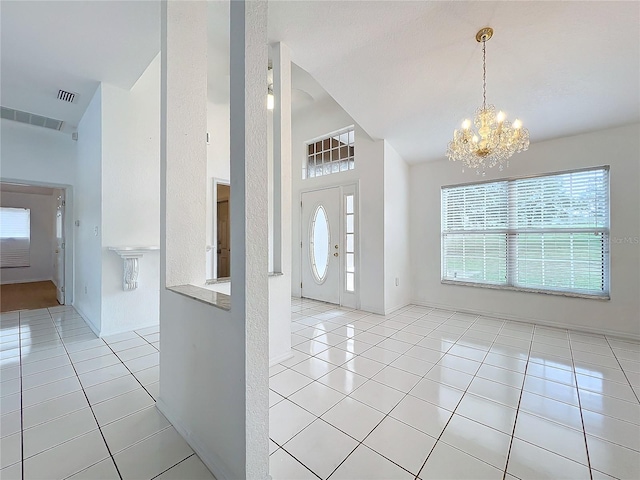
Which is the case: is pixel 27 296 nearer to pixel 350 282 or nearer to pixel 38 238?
pixel 38 238

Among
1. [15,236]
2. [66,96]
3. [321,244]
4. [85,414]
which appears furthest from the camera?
[15,236]

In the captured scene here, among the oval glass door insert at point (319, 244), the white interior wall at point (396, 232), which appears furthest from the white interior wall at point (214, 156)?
the white interior wall at point (396, 232)

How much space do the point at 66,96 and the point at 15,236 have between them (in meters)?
5.95

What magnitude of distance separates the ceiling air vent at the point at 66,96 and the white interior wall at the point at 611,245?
4.87 meters

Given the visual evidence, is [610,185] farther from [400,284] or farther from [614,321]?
[400,284]

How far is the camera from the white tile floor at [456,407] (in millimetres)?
1365

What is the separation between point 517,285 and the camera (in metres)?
3.71

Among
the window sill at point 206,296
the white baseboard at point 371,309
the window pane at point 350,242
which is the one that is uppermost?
the window pane at point 350,242

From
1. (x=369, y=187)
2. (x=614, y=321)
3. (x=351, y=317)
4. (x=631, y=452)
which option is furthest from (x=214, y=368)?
(x=614, y=321)

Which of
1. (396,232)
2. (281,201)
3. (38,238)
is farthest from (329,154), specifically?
(38,238)

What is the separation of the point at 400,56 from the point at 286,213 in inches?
72.5

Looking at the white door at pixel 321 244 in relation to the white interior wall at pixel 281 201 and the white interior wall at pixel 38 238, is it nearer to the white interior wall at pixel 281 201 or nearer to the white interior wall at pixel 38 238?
the white interior wall at pixel 281 201

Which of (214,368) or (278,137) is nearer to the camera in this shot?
(214,368)

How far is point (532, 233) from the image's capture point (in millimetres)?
3600
